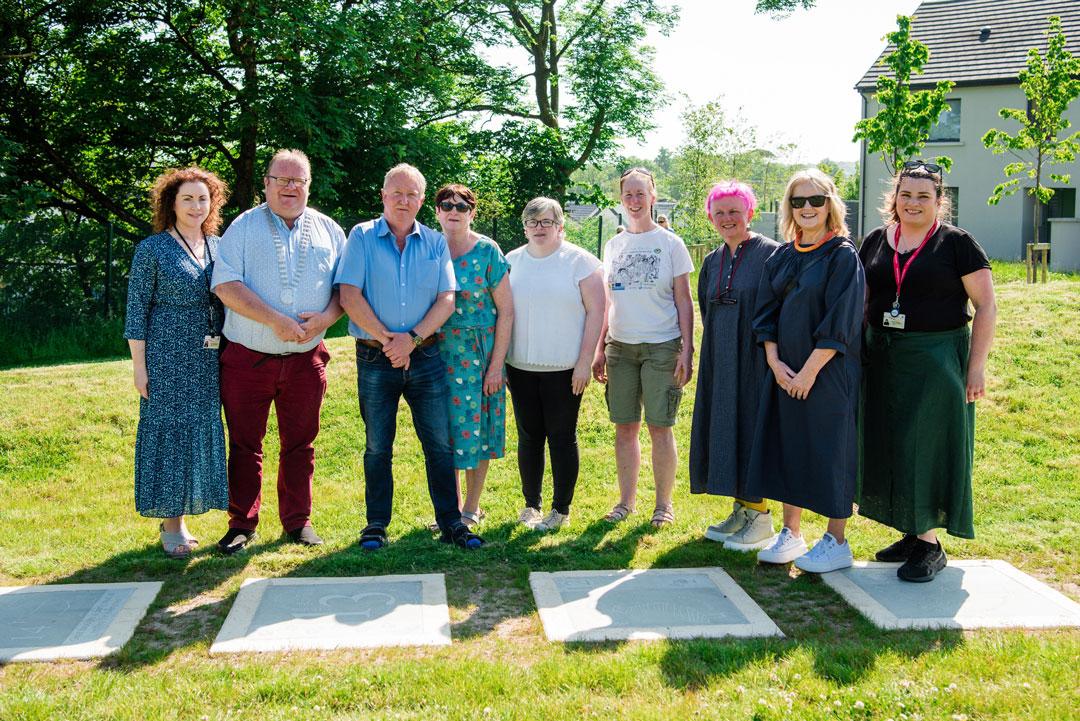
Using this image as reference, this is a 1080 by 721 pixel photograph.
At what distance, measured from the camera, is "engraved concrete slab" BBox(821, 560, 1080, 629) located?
400cm

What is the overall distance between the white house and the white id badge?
21959 mm

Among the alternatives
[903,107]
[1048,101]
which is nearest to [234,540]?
[903,107]

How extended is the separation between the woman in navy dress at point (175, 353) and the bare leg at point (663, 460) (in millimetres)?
2488

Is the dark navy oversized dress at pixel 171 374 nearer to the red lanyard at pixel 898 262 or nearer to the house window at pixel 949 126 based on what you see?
the red lanyard at pixel 898 262

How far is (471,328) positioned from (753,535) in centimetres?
194

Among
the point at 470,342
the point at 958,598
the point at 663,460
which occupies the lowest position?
the point at 958,598

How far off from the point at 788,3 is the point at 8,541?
9.48 meters

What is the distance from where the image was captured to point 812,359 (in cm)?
439

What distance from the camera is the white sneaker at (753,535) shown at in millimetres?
5076

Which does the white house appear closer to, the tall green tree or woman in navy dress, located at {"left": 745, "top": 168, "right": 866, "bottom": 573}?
the tall green tree

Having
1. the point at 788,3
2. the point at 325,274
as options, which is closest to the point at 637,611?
the point at 325,274

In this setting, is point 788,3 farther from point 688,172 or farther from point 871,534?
point 688,172

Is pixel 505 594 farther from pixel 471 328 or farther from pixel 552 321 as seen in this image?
pixel 552 321

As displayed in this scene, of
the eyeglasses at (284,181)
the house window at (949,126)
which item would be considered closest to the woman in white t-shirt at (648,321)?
the eyeglasses at (284,181)
